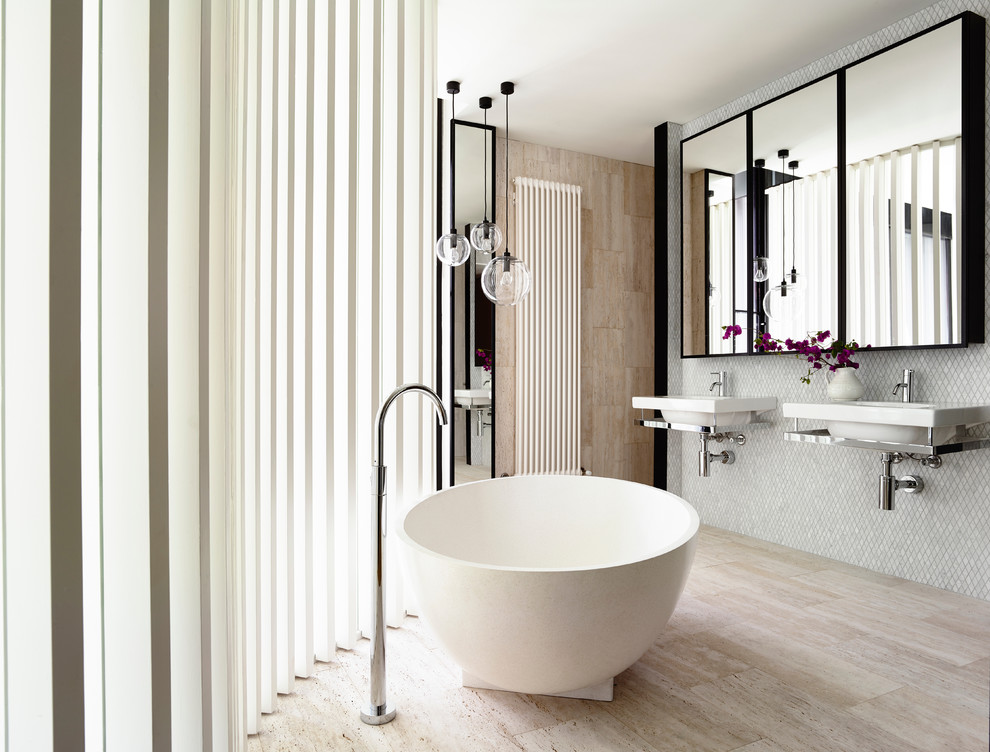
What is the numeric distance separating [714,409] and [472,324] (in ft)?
5.67

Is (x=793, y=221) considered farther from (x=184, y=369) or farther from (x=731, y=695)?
(x=184, y=369)

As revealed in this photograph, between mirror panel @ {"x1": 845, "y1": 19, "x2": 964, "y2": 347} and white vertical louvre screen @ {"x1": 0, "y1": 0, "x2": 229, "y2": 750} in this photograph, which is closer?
white vertical louvre screen @ {"x1": 0, "y1": 0, "x2": 229, "y2": 750}

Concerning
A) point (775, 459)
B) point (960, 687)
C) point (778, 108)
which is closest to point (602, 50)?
point (778, 108)

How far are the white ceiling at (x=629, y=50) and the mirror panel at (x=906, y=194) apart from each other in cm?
31

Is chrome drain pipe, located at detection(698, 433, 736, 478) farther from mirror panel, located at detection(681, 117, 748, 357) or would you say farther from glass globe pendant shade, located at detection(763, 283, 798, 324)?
glass globe pendant shade, located at detection(763, 283, 798, 324)

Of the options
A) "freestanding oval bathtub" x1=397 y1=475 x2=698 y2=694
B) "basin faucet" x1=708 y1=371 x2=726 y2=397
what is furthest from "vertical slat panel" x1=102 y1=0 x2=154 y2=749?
"basin faucet" x1=708 y1=371 x2=726 y2=397

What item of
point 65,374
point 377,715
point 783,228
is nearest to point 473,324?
point 783,228

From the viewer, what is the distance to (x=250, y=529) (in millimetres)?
1665

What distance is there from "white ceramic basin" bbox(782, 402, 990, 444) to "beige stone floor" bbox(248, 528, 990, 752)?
746 millimetres

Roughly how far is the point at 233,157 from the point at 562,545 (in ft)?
6.36

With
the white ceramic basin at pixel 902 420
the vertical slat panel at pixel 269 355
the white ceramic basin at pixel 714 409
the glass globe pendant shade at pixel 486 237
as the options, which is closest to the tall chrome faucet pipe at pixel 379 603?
the vertical slat panel at pixel 269 355

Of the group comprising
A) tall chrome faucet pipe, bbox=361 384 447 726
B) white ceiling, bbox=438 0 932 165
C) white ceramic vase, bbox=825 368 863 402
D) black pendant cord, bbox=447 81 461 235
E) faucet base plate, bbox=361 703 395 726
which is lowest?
faucet base plate, bbox=361 703 395 726

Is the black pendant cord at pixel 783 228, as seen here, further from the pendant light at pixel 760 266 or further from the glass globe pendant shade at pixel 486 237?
the glass globe pendant shade at pixel 486 237

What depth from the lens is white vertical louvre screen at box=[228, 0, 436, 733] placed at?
1.66 meters
